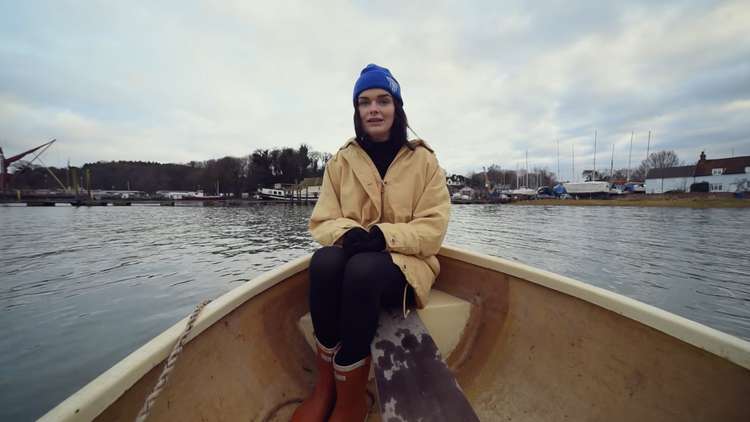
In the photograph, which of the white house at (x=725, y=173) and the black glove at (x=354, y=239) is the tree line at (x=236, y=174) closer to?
the white house at (x=725, y=173)

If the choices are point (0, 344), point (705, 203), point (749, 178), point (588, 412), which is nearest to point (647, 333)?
point (588, 412)

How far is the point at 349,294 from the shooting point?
55.2 inches

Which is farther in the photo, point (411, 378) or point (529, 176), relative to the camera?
point (529, 176)

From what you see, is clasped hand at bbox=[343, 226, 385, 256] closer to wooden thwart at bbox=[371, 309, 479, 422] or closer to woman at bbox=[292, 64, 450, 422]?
woman at bbox=[292, 64, 450, 422]

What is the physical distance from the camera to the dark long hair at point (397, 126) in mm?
2012

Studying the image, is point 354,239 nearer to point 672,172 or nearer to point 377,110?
point 377,110

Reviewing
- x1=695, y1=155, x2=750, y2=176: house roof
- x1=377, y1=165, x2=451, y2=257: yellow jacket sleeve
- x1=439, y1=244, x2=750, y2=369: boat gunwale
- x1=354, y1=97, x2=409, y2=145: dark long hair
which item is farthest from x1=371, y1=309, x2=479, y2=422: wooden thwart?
x1=695, y1=155, x2=750, y2=176: house roof

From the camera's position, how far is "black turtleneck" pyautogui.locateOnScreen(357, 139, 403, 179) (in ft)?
6.63

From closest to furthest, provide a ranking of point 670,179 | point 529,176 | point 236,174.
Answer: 1. point 670,179
2. point 236,174
3. point 529,176

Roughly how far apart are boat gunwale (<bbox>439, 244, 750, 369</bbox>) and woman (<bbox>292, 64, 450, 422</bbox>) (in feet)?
1.80

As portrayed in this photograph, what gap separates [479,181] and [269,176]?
5474 cm

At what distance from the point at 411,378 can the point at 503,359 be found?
28.9 inches

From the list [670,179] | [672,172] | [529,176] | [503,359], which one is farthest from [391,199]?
[529,176]

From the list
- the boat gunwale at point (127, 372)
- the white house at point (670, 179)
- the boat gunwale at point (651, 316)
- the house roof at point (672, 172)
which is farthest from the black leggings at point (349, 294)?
the house roof at point (672, 172)
